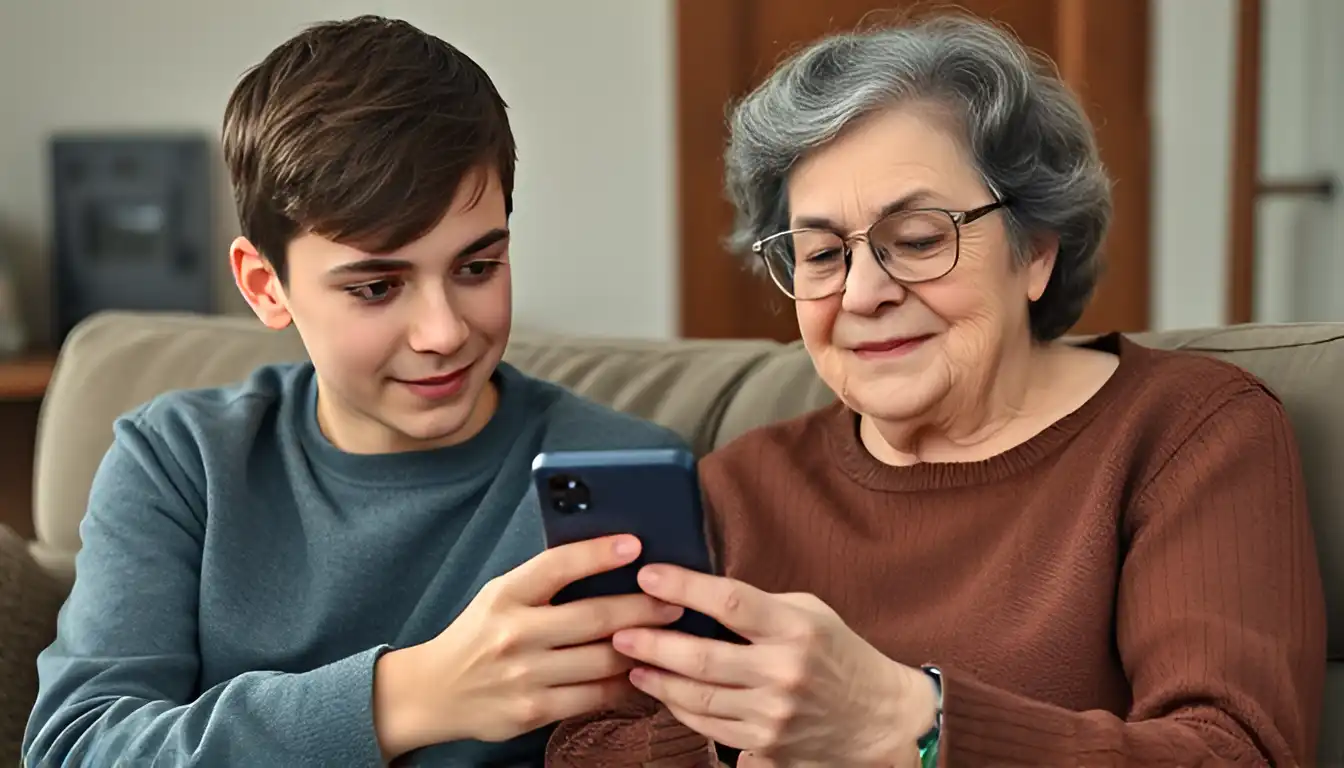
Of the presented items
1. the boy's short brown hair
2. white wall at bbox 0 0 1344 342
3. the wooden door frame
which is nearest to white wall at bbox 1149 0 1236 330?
white wall at bbox 0 0 1344 342

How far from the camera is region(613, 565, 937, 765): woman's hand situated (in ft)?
3.15

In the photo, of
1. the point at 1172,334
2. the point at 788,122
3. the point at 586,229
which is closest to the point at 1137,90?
the point at 586,229

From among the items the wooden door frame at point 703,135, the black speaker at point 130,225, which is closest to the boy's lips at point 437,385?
the wooden door frame at point 703,135

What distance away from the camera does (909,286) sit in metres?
1.28

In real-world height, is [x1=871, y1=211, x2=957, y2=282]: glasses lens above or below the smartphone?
above

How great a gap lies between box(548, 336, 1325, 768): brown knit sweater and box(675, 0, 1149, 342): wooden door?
73.6 inches

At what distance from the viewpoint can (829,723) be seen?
101 centimetres

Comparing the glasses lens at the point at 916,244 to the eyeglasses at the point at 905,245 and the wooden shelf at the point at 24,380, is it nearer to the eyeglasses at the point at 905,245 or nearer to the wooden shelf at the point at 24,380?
the eyeglasses at the point at 905,245

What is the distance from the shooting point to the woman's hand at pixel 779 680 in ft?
3.15

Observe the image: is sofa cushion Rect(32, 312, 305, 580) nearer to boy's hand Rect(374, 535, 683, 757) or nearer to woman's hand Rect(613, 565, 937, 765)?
boy's hand Rect(374, 535, 683, 757)

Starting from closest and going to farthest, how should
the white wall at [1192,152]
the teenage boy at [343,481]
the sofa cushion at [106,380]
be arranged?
the teenage boy at [343,481], the sofa cushion at [106,380], the white wall at [1192,152]

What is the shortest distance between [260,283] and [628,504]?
56 centimetres

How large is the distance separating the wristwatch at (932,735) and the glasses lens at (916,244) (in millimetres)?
381

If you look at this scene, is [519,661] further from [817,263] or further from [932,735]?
[817,263]
